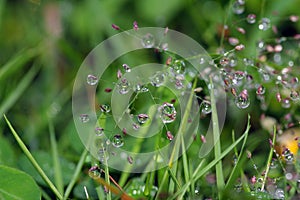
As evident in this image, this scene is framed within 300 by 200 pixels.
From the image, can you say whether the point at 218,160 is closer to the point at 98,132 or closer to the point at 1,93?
the point at 98,132

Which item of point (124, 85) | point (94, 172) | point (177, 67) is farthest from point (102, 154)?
point (177, 67)

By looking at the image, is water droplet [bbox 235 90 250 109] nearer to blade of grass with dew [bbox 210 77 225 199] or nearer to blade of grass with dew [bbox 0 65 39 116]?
blade of grass with dew [bbox 210 77 225 199]

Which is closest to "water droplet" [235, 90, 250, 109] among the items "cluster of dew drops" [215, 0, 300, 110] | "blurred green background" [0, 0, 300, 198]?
"cluster of dew drops" [215, 0, 300, 110]

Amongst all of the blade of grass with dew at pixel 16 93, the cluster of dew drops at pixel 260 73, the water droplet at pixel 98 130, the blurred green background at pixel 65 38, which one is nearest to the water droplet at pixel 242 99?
the cluster of dew drops at pixel 260 73

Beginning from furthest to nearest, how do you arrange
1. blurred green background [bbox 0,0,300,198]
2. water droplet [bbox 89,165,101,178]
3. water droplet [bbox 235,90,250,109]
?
blurred green background [bbox 0,0,300,198], water droplet [bbox 235,90,250,109], water droplet [bbox 89,165,101,178]

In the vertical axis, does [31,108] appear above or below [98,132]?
below

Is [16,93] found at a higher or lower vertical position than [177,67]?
lower

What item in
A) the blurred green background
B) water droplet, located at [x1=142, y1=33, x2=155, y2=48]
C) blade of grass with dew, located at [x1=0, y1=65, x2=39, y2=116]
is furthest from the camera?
the blurred green background

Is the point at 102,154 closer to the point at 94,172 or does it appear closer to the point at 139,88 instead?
the point at 94,172

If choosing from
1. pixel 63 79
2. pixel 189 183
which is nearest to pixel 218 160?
pixel 189 183
